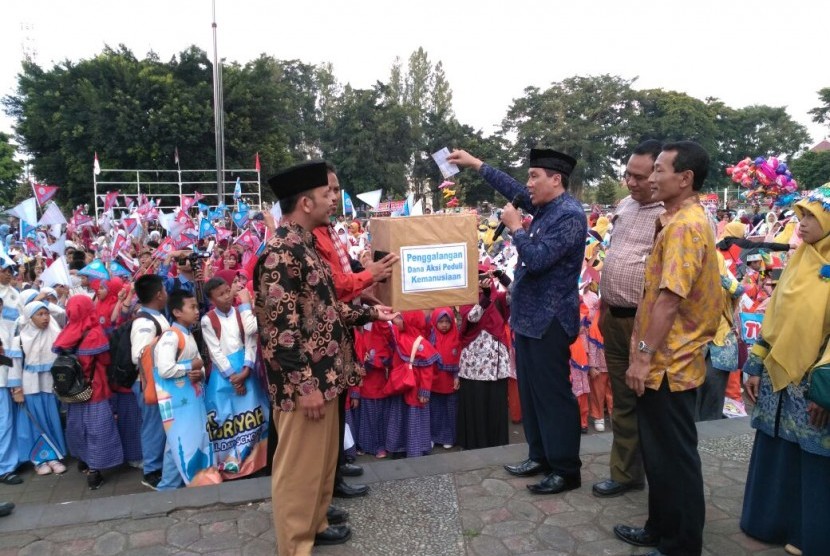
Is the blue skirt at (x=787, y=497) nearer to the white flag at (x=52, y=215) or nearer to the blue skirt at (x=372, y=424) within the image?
the blue skirt at (x=372, y=424)

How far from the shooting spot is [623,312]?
132 inches

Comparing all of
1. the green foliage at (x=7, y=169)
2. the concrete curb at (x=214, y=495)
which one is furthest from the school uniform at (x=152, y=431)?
the green foliage at (x=7, y=169)

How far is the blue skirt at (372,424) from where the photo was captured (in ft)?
17.4

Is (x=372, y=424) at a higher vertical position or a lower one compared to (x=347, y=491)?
lower

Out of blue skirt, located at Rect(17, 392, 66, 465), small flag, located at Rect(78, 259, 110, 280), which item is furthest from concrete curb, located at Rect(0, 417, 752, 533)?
small flag, located at Rect(78, 259, 110, 280)

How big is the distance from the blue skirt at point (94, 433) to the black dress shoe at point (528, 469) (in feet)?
→ 11.1

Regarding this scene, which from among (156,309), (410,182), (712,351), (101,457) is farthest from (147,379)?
(410,182)

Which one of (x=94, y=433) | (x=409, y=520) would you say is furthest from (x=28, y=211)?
(x=409, y=520)

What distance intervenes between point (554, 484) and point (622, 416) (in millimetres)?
601

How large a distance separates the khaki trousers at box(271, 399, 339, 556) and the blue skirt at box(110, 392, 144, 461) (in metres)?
2.94

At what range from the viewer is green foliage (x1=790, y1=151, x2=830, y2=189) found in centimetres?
3900

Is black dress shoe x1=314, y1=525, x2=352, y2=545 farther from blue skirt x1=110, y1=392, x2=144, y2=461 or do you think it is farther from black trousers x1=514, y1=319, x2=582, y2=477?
blue skirt x1=110, y1=392, x2=144, y2=461

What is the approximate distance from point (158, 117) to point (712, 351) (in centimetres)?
2883

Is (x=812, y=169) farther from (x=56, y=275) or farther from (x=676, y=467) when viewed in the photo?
(x=56, y=275)
